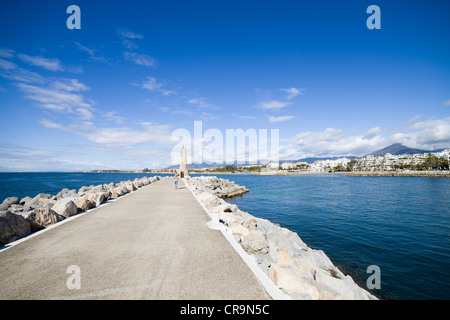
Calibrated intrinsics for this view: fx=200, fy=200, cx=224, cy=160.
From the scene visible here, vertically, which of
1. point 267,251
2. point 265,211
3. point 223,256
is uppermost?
point 223,256

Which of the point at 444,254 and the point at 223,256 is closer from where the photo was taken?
the point at 223,256

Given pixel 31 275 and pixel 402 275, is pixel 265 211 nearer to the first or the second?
pixel 402 275

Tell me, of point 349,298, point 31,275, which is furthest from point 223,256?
point 31,275

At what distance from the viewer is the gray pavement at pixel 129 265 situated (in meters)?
3.25

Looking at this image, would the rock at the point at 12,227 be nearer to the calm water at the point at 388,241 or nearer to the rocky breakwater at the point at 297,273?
the rocky breakwater at the point at 297,273

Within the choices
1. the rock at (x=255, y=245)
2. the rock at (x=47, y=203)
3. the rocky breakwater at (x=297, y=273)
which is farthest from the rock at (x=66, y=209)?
the rock at (x=255, y=245)

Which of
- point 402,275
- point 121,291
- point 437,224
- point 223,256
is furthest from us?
point 437,224

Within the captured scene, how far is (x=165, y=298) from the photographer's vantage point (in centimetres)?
309

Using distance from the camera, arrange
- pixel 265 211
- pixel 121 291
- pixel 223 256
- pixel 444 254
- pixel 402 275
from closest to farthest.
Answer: pixel 121 291 < pixel 223 256 < pixel 402 275 < pixel 444 254 < pixel 265 211

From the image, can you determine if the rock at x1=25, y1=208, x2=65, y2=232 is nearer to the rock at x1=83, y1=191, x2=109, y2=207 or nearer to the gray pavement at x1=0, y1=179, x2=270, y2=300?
the gray pavement at x1=0, y1=179, x2=270, y2=300

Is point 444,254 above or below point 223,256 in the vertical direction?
below

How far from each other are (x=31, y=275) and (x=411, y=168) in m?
154

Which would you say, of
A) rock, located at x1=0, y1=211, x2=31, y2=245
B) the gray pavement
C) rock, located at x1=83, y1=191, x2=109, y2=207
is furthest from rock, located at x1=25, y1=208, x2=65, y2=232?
rock, located at x1=83, y1=191, x2=109, y2=207
